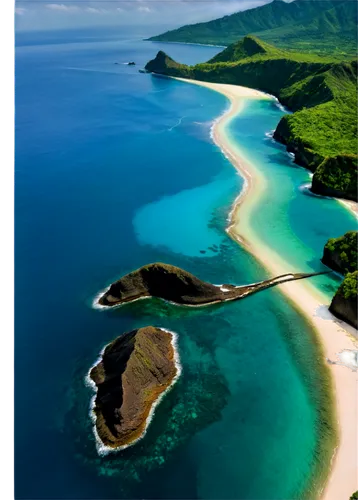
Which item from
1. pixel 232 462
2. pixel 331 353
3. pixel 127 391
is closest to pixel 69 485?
pixel 127 391

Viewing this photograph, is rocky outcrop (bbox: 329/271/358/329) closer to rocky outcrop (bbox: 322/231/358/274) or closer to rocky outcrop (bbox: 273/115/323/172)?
rocky outcrop (bbox: 322/231/358/274)

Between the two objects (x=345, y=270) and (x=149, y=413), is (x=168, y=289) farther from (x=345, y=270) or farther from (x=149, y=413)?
(x=345, y=270)

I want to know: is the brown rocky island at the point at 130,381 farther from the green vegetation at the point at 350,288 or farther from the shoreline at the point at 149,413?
the green vegetation at the point at 350,288

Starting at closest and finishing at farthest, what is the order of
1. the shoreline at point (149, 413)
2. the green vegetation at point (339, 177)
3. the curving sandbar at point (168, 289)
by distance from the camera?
the shoreline at point (149, 413) < the curving sandbar at point (168, 289) < the green vegetation at point (339, 177)

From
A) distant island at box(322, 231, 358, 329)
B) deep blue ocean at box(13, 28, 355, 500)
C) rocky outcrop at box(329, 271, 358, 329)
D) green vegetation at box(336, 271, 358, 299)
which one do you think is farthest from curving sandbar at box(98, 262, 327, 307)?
green vegetation at box(336, 271, 358, 299)

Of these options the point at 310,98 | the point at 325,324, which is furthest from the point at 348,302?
the point at 310,98

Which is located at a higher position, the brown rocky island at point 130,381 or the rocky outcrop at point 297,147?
the rocky outcrop at point 297,147

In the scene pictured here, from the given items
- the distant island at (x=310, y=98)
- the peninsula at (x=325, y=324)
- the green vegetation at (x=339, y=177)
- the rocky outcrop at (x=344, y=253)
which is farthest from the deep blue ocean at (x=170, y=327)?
the distant island at (x=310, y=98)
